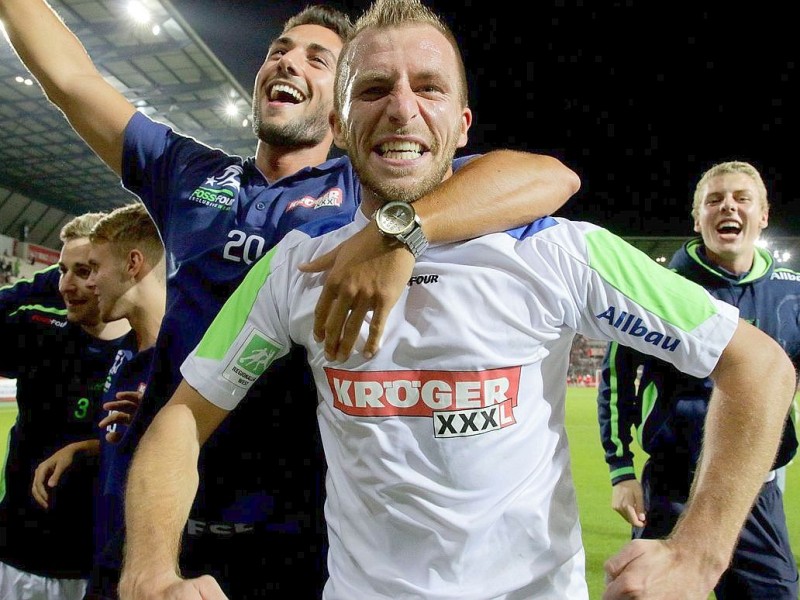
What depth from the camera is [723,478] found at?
3.93 ft

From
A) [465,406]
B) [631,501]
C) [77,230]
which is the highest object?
[77,230]

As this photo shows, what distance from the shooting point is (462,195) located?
1.34 meters

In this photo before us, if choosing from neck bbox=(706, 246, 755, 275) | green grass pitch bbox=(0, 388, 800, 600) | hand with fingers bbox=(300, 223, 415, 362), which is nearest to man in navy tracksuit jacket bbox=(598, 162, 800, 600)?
neck bbox=(706, 246, 755, 275)

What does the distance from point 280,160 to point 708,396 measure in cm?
217

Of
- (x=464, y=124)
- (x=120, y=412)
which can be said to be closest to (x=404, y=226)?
(x=464, y=124)

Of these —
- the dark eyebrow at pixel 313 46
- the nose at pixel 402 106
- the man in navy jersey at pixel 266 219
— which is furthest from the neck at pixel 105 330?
the nose at pixel 402 106

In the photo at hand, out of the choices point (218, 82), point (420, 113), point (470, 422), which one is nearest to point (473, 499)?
point (470, 422)

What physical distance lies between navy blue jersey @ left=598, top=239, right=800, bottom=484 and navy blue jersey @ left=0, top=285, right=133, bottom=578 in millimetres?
2453

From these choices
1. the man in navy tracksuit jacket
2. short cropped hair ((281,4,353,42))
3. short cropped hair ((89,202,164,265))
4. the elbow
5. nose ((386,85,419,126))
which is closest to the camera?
nose ((386,85,419,126))

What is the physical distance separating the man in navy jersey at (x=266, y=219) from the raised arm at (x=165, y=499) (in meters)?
0.29

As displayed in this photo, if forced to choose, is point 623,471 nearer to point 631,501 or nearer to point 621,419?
point 631,501

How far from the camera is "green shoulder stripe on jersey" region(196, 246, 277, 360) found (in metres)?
1.48

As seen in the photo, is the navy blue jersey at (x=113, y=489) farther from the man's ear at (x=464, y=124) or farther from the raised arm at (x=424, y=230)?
the man's ear at (x=464, y=124)

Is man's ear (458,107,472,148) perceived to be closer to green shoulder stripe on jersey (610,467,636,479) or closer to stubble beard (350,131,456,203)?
stubble beard (350,131,456,203)
